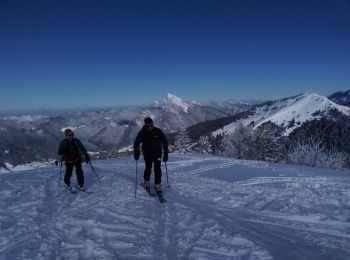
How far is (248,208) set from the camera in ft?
31.5

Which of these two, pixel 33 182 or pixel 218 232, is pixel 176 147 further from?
pixel 218 232

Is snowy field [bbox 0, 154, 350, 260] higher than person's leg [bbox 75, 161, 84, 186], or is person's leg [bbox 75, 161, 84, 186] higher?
person's leg [bbox 75, 161, 84, 186]

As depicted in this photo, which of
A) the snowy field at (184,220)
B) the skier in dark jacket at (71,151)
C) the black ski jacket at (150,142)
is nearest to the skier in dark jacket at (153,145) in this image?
the black ski jacket at (150,142)

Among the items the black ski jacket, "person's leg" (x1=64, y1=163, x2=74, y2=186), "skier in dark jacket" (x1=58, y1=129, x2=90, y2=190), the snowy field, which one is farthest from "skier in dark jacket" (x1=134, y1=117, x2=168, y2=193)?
"person's leg" (x1=64, y1=163, x2=74, y2=186)

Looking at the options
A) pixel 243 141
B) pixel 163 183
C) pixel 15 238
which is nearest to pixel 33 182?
pixel 163 183

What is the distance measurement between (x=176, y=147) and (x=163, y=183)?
174 feet

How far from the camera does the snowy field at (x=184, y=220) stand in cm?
656

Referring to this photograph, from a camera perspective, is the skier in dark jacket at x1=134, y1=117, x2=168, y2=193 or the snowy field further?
the skier in dark jacket at x1=134, y1=117, x2=168, y2=193

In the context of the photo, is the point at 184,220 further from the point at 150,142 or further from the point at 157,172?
the point at 150,142

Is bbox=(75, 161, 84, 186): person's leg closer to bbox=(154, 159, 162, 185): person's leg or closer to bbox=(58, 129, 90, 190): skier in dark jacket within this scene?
bbox=(58, 129, 90, 190): skier in dark jacket

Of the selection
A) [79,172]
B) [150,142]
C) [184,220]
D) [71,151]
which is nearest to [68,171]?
[79,172]

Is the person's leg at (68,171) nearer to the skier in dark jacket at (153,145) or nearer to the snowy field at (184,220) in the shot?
the snowy field at (184,220)

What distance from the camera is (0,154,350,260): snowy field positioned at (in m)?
6.56

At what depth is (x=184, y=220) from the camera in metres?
8.50
